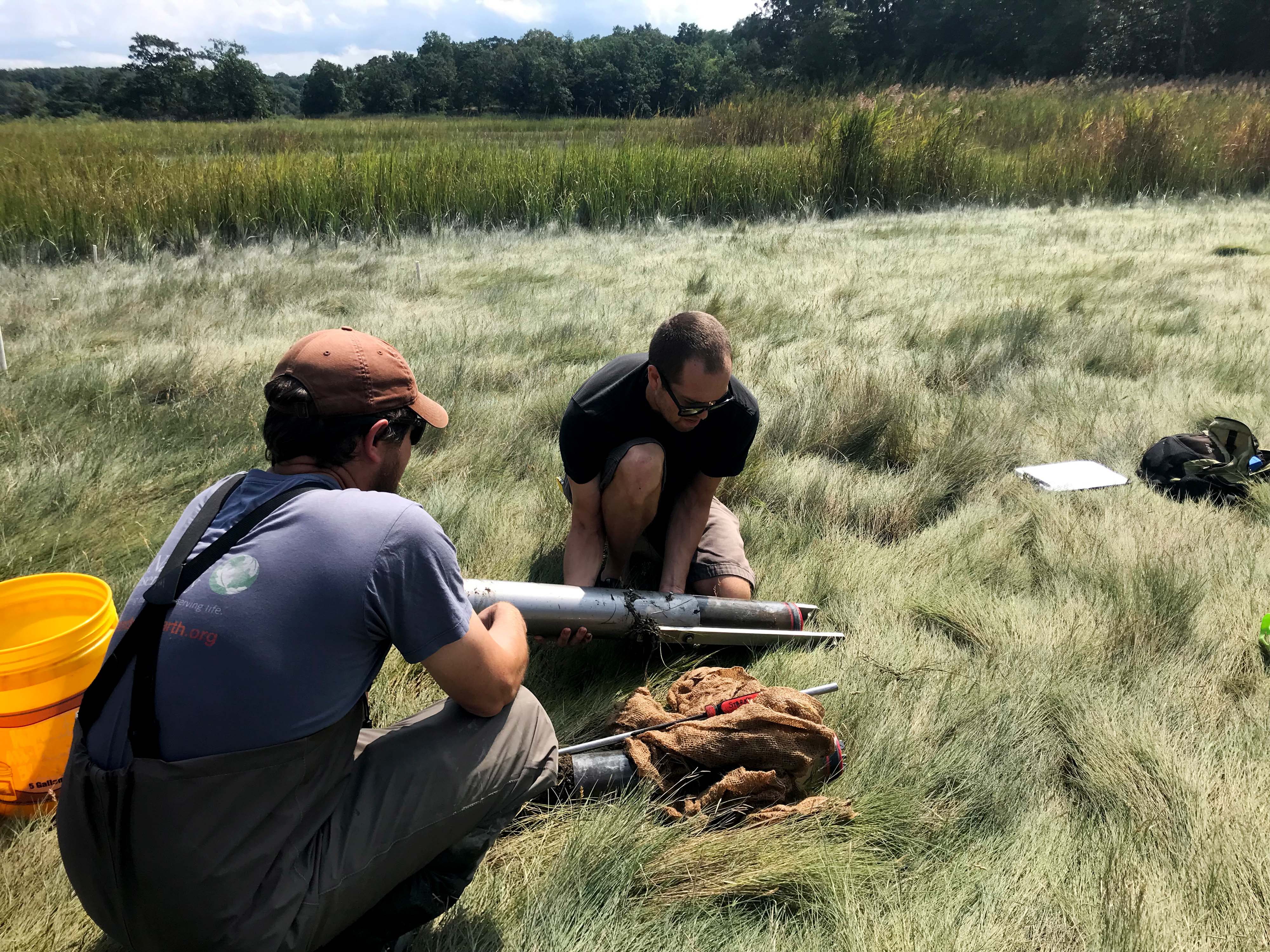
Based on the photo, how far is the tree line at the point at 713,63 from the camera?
95.1ft

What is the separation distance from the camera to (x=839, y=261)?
8008 mm

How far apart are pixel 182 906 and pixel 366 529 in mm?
697

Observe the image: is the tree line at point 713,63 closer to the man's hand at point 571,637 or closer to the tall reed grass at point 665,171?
the tall reed grass at point 665,171

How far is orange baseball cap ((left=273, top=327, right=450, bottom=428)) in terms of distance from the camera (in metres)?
1.58

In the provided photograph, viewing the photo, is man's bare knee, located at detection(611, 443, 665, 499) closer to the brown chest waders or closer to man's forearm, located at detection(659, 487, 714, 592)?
man's forearm, located at detection(659, 487, 714, 592)

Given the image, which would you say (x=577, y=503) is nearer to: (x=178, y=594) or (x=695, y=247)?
(x=178, y=594)

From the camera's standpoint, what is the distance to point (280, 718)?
135 centimetres

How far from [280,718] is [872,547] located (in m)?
2.40

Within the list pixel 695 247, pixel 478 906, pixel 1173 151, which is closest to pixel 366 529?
pixel 478 906

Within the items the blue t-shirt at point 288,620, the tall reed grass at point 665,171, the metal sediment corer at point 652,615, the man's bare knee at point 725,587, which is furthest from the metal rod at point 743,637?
the tall reed grass at point 665,171

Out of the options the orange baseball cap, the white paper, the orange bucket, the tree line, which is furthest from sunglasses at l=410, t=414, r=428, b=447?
the tree line

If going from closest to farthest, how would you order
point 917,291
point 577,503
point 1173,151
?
point 577,503 < point 917,291 < point 1173,151

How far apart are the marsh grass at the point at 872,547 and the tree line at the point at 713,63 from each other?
32.3 ft

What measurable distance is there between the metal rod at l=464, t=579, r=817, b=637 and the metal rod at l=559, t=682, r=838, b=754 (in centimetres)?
41
